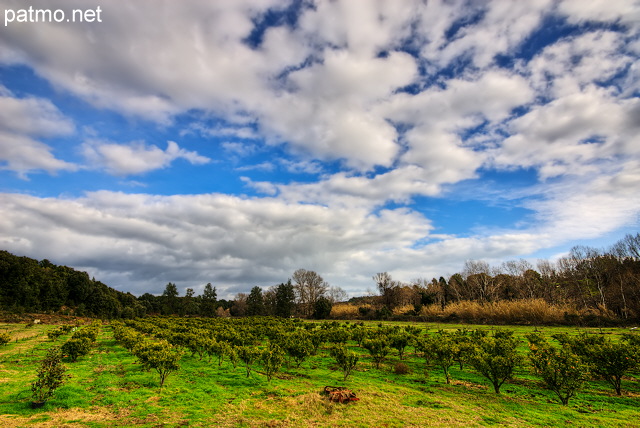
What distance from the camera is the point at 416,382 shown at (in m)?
22.6

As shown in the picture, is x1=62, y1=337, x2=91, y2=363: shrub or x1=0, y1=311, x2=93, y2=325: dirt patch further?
x1=0, y1=311, x2=93, y2=325: dirt patch

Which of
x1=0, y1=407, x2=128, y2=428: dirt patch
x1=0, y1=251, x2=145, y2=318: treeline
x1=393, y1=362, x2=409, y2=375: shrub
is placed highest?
x1=0, y1=251, x2=145, y2=318: treeline

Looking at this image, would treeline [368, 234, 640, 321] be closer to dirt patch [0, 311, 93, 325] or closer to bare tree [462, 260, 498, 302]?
bare tree [462, 260, 498, 302]

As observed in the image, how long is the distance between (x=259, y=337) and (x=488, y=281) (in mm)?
90093

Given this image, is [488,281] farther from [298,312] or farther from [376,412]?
[376,412]

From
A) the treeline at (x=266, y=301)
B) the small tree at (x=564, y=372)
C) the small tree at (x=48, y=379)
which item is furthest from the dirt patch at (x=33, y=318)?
the small tree at (x=564, y=372)

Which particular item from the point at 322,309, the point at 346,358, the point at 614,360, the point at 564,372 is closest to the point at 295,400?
the point at 346,358

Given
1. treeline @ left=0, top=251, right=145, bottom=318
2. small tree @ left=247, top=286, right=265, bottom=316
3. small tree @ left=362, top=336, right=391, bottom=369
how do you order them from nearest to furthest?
small tree @ left=362, top=336, right=391, bottom=369
treeline @ left=0, top=251, right=145, bottom=318
small tree @ left=247, top=286, right=265, bottom=316

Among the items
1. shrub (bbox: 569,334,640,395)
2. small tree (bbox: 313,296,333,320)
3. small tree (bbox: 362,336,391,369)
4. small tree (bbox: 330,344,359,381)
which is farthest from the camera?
small tree (bbox: 313,296,333,320)

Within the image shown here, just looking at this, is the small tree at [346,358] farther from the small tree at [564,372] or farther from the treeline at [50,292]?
the treeline at [50,292]

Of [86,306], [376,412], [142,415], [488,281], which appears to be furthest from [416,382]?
[86,306]

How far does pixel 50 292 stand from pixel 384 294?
105171mm

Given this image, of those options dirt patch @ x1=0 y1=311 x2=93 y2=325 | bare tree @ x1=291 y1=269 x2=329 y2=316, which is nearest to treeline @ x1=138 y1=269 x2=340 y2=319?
bare tree @ x1=291 y1=269 x2=329 y2=316

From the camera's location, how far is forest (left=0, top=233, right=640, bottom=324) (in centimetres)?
7181
